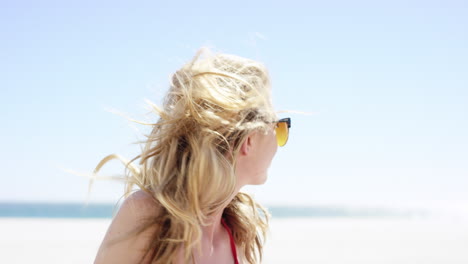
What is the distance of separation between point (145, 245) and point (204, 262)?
16.9 inches

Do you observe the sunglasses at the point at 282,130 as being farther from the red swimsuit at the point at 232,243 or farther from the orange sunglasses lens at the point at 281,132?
the red swimsuit at the point at 232,243

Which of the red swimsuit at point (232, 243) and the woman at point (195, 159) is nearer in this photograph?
the woman at point (195, 159)

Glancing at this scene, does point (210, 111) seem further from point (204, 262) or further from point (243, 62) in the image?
point (204, 262)

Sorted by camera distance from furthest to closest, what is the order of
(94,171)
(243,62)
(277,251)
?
(277,251)
(243,62)
(94,171)

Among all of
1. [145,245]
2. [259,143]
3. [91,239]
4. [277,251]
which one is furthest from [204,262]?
[91,239]

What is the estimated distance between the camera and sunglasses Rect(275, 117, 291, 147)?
91.7 inches

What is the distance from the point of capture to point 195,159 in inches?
78.8

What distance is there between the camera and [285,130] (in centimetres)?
233

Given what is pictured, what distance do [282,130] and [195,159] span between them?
54 centimetres

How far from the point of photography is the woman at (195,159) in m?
1.94

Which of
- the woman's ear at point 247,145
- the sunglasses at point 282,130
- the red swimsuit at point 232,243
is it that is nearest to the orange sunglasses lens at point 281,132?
the sunglasses at point 282,130

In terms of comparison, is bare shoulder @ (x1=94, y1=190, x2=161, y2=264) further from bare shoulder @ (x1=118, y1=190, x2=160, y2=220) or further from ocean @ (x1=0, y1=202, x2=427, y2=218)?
ocean @ (x1=0, y1=202, x2=427, y2=218)

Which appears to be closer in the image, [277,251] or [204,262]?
[204,262]

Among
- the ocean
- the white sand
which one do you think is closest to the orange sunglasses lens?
the white sand
